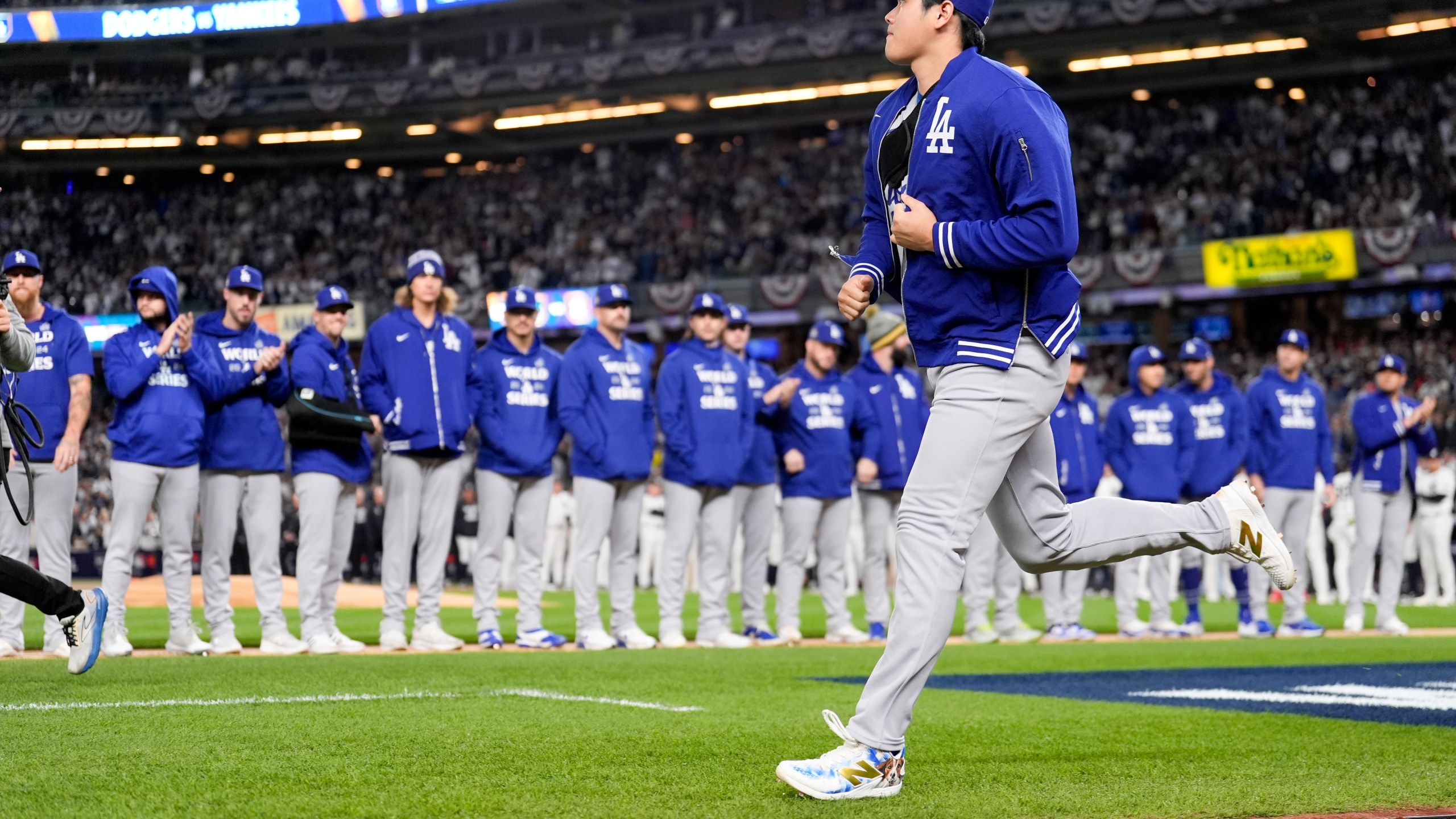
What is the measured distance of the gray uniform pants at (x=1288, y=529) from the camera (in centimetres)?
1155

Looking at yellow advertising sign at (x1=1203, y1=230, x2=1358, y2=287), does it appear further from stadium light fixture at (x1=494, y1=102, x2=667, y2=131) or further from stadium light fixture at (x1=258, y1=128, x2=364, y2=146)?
stadium light fixture at (x1=258, y1=128, x2=364, y2=146)

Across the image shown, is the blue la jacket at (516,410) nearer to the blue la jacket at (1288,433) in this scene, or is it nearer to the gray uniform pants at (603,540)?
the gray uniform pants at (603,540)

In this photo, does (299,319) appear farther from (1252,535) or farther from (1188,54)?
(1252,535)

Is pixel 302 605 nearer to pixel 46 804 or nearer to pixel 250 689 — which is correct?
pixel 250 689

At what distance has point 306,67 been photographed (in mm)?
40406

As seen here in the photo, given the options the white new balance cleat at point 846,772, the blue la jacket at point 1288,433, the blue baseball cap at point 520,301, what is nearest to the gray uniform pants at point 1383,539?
the blue la jacket at point 1288,433

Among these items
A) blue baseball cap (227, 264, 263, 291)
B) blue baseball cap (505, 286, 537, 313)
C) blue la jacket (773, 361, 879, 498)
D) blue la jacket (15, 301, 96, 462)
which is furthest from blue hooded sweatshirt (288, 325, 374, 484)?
blue la jacket (773, 361, 879, 498)

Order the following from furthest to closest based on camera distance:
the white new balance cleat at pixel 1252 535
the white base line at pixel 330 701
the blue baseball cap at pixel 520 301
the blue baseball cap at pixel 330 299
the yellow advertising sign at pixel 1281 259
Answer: the yellow advertising sign at pixel 1281 259
the blue baseball cap at pixel 520 301
the blue baseball cap at pixel 330 299
the white base line at pixel 330 701
the white new balance cleat at pixel 1252 535

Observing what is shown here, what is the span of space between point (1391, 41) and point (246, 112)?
27438 mm

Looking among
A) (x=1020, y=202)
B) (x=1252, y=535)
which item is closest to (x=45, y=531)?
(x=1020, y=202)

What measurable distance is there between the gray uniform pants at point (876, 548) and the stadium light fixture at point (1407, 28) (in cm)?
2346

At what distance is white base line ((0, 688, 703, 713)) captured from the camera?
5285 mm

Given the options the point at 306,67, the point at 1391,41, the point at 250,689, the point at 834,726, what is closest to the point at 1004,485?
the point at 834,726

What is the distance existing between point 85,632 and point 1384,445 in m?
10.3
